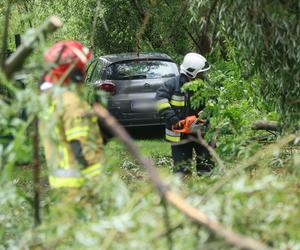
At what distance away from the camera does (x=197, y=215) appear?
2.58m

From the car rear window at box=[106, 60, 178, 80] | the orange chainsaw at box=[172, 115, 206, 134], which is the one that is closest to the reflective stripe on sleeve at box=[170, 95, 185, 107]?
the orange chainsaw at box=[172, 115, 206, 134]

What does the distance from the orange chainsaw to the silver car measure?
4.32m

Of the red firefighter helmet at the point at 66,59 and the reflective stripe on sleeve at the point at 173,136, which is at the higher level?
the red firefighter helmet at the point at 66,59

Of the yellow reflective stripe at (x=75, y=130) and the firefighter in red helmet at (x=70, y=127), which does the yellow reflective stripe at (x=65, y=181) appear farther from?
the yellow reflective stripe at (x=75, y=130)

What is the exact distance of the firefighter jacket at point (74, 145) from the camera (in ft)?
11.4

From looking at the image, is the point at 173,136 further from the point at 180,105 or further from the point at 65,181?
the point at 65,181

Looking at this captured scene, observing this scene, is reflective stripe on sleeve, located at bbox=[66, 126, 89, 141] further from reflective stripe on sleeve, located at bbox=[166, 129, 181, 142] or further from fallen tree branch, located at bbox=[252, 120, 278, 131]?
reflective stripe on sleeve, located at bbox=[166, 129, 181, 142]

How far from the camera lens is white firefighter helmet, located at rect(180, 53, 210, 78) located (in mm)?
7094

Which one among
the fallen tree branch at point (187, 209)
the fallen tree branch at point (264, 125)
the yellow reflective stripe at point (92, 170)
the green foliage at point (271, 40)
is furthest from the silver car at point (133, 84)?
the fallen tree branch at point (187, 209)

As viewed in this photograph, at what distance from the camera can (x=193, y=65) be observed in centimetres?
711

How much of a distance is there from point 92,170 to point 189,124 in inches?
145

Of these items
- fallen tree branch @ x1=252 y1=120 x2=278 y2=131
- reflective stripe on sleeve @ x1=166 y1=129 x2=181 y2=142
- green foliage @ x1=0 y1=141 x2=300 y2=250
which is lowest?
reflective stripe on sleeve @ x1=166 y1=129 x2=181 y2=142

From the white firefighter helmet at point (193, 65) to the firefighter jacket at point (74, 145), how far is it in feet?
11.4

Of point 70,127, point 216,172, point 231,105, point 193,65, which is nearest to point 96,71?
point 193,65
